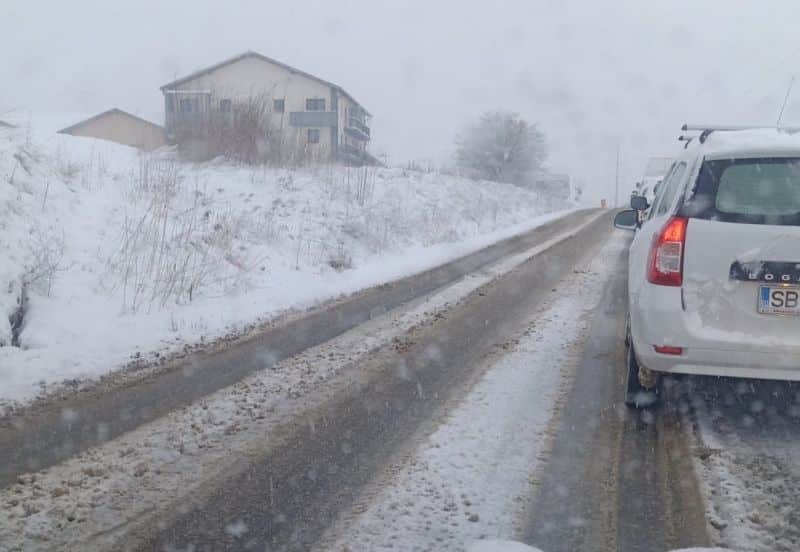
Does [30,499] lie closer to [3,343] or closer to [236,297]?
[3,343]

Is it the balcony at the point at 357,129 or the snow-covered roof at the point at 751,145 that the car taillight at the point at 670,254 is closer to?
the snow-covered roof at the point at 751,145

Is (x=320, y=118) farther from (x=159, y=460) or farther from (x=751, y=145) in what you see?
(x=159, y=460)

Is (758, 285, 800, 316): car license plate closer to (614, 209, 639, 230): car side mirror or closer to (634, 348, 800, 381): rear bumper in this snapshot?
(634, 348, 800, 381): rear bumper

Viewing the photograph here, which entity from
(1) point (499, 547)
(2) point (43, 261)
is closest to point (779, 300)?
(1) point (499, 547)

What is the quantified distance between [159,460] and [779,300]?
3.59 metres

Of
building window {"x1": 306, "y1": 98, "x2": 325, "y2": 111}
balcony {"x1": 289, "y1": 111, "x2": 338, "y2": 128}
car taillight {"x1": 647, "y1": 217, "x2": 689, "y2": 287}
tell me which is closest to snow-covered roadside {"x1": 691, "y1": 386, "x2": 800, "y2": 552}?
car taillight {"x1": 647, "y1": 217, "x2": 689, "y2": 287}

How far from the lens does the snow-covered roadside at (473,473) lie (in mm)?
3160

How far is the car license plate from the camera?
4027 mm

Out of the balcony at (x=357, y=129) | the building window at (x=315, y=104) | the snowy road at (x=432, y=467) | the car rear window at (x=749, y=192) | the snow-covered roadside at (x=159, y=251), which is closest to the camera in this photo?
the snowy road at (x=432, y=467)

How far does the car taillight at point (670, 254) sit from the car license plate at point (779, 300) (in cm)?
45

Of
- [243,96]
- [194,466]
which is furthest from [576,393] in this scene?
[243,96]

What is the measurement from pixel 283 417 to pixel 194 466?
34.4 inches

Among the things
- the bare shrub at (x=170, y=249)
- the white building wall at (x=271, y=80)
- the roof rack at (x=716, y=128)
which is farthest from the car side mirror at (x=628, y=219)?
the white building wall at (x=271, y=80)

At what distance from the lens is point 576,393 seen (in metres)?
5.29
